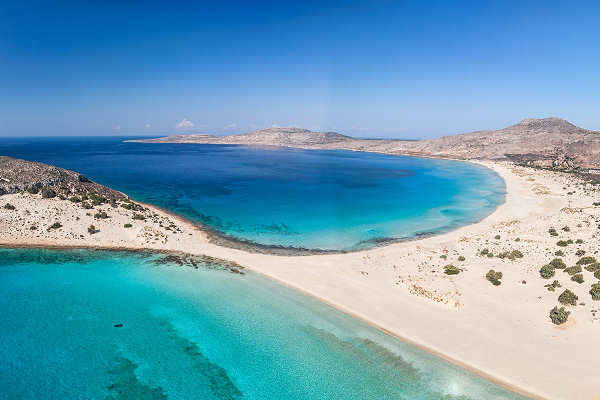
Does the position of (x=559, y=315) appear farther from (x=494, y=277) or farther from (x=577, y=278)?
(x=577, y=278)

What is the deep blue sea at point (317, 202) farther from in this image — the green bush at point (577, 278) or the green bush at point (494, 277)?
the green bush at point (577, 278)

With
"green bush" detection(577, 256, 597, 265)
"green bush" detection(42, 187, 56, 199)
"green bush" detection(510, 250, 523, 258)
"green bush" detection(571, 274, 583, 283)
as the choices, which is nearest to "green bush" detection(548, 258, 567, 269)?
"green bush" detection(577, 256, 597, 265)

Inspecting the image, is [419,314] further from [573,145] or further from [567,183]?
[573,145]

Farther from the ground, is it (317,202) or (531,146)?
(531,146)

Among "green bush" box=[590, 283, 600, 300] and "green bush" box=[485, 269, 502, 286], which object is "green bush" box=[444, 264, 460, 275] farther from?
"green bush" box=[590, 283, 600, 300]

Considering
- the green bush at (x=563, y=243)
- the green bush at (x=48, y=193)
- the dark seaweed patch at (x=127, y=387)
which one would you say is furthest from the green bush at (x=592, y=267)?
the green bush at (x=48, y=193)

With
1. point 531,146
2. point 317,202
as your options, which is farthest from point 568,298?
point 531,146

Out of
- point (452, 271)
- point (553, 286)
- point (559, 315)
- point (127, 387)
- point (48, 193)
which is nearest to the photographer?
point (127, 387)
